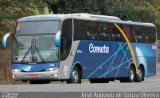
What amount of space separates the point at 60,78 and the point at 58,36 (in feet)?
7.16

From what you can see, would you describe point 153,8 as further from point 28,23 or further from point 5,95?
point 5,95

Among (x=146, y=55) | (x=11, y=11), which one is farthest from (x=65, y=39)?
(x=146, y=55)

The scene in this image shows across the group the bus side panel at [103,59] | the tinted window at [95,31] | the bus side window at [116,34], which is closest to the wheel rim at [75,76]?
the bus side panel at [103,59]

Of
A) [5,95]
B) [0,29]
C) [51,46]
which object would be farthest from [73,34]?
[5,95]

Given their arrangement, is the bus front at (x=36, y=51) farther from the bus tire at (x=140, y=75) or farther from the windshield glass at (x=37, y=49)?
the bus tire at (x=140, y=75)

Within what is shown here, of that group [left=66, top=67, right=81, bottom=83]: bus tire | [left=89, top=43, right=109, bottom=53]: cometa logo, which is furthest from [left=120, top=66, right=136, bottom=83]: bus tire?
[left=66, top=67, right=81, bottom=83]: bus tire

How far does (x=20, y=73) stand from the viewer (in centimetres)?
2200

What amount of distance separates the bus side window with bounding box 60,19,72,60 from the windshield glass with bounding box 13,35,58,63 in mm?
357

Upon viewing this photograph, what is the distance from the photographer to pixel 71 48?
21.6 metres

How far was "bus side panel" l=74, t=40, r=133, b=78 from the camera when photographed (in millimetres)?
22859

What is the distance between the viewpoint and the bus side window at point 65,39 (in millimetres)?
21250

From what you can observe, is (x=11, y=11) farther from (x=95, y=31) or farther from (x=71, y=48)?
(x=71, y=48)

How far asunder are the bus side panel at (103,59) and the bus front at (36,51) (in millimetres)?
1341

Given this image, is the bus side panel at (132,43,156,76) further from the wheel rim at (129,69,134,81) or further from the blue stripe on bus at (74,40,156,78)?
the wheel rim at (129,69,134,81)
